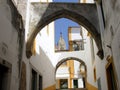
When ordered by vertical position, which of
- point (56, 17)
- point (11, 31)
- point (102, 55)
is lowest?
point (102, 55)

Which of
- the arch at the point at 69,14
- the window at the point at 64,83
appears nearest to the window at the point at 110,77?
the arch at the point at 69,14

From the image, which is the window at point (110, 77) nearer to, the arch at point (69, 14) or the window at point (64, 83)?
the arch at point (69, 14)

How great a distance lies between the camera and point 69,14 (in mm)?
8852

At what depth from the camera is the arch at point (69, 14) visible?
8.62 metres

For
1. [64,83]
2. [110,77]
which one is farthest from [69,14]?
[64,83]

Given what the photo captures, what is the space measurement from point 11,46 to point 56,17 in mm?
3198

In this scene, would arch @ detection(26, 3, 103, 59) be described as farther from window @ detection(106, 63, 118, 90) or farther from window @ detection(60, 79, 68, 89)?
window @ detection(60, 79, 68, 89)

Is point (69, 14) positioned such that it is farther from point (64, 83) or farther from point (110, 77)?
point (64, 83)

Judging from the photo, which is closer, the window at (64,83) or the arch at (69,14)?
the arch at (69,14)

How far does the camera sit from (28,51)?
7.84 metres

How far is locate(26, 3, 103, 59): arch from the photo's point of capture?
8625mm

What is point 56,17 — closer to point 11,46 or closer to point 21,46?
point 21,46

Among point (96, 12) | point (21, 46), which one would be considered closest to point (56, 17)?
point (96, 12)

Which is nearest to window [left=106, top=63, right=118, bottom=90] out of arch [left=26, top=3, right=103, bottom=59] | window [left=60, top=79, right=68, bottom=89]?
arch [left=26, top=3, right=103, bottom=59]
